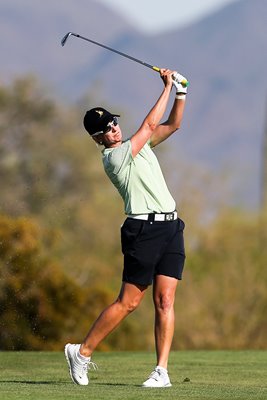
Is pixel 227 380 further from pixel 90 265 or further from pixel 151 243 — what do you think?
pixel 90 265

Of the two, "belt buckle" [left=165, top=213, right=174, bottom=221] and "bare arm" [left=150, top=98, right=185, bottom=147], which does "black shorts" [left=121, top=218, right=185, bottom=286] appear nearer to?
"belt buckle" [left=165, top=213, right=174, bottom=221]

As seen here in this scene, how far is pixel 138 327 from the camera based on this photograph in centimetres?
3070

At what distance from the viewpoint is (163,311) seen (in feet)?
30.9

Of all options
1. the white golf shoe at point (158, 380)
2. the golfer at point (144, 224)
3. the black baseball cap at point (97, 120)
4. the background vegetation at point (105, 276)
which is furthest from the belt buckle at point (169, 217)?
the background vegetation at point (105, 276)

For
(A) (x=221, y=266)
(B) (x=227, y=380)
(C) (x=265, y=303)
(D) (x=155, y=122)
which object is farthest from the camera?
(A) (x=221, y=266)

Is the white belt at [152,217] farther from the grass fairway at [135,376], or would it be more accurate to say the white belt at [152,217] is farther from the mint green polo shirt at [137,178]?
the grass fairway at [135,376]

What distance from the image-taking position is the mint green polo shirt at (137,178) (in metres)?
9.08

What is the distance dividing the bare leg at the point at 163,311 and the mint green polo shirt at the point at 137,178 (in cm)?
51

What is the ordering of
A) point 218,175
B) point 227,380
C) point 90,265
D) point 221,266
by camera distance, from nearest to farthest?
1. point 227,380
2. point 221,266
3. point 90,265
4. point 218,175

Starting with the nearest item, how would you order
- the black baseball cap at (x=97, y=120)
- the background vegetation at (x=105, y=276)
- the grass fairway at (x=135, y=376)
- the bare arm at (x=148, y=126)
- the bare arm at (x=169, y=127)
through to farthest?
the grass fairway at (x=135, y=376)
the bare arm at (x=148, y=126)
the black baseball cap at (x=97, y=120)
the bare arm at (x=169, y=127)
the background vegetation at (x=105, y=276)

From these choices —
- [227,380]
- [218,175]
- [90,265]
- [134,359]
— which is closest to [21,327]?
[134,359]

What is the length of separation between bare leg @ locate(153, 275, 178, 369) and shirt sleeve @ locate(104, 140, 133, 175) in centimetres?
82

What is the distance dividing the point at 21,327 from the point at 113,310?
11.7 metres

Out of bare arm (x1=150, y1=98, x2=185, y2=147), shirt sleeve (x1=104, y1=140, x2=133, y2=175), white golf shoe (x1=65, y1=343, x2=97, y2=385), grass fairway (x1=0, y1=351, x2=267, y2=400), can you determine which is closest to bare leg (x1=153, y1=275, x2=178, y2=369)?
grass fairway (x1=0, y1=351, x2=267, y2=400)
